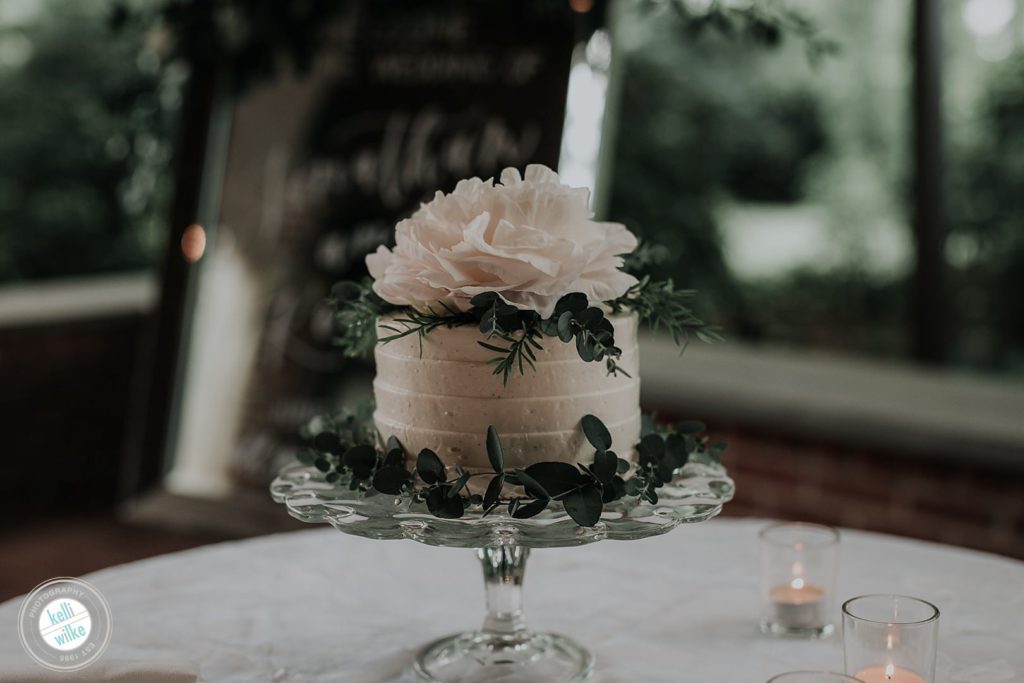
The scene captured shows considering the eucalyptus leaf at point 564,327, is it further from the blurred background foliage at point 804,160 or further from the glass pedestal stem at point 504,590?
the blurred background foliage at point 804,160

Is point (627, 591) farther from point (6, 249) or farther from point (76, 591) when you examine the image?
point (6, 249)

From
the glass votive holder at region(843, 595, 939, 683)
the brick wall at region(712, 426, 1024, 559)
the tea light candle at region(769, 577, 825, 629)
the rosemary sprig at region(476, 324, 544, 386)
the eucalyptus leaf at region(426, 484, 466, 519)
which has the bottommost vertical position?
the brick wall at region(712, 426, 1024, 559)

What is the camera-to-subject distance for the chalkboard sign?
95.6 inches

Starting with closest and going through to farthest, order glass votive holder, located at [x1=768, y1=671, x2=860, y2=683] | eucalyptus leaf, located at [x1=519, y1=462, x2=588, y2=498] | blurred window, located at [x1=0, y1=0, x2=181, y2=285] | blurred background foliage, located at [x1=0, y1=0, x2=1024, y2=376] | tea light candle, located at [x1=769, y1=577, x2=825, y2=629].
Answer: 1. glass votive holder, located at [x1=768, y1=671, x2=860, y2=683]
2. eucalyptus leaf, located at [x1=519, y1=462, x2=588, y2=498]
3. tea light candle, located at [x1=769, y1=577, x2=825, y2=629]
4. blurred background foliage, located at [x1=0, y1=0, x2=1024, y2=376]
5. blurred window, located at [x1=0, y1=0, x2=181, y2=285]

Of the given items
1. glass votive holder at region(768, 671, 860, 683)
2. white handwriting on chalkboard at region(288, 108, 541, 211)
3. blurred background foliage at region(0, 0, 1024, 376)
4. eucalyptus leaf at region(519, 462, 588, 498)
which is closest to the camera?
glass votive holder at region(768, 671, 860, 683)

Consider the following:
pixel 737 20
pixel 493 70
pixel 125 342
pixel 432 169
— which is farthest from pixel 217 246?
pixel 737 20

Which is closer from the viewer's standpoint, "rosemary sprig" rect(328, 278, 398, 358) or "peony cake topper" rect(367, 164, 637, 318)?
"peony cake topper" rect(367, 164, 637, 318)

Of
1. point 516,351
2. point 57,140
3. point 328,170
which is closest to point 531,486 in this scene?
point 516,351

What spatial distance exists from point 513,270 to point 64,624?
58 centimetres

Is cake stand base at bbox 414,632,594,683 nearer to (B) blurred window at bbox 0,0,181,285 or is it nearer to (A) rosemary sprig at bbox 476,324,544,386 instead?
(A) rosemary sprig at bbox 476,324,544,386

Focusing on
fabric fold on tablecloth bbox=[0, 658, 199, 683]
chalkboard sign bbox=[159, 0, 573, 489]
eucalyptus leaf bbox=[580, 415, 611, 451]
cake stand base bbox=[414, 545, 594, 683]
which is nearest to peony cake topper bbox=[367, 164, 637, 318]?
eucalyptus leaf bbox=[580, 415, 611, 451]

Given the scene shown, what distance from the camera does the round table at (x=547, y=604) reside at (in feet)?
3.50

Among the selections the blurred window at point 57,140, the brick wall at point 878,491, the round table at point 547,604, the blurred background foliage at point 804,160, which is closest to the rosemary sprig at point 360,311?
the round table at point 547,604

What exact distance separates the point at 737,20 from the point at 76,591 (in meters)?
2.16
